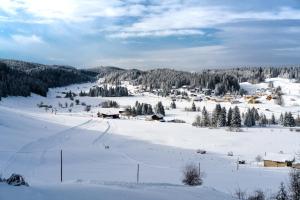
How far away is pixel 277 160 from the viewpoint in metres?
54.2

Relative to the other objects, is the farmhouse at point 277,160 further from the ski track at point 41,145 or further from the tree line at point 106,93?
the tree line at point 106,93

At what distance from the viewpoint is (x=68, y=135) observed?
6988 centimetres

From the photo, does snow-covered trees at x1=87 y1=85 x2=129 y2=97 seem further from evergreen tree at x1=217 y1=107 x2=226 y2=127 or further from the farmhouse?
the farmhouse

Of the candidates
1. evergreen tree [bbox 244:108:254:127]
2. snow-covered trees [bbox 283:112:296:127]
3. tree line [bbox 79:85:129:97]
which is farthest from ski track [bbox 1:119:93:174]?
tree line [bbox 79:85:129:97]

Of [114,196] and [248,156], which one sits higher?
[114,196]

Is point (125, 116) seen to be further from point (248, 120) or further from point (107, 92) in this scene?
point (107, 92)

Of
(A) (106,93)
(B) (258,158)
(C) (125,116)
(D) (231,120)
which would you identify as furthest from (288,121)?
(A) (106,93)

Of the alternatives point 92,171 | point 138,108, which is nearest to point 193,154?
point 92,171

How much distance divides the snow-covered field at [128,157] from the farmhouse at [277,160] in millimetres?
1756

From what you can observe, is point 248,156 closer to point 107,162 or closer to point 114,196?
point 107,162

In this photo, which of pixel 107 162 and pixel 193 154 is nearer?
pixel 107 162

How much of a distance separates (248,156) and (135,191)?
41.7 m

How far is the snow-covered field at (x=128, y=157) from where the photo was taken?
810 inches

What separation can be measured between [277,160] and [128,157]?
1807 centimetres
